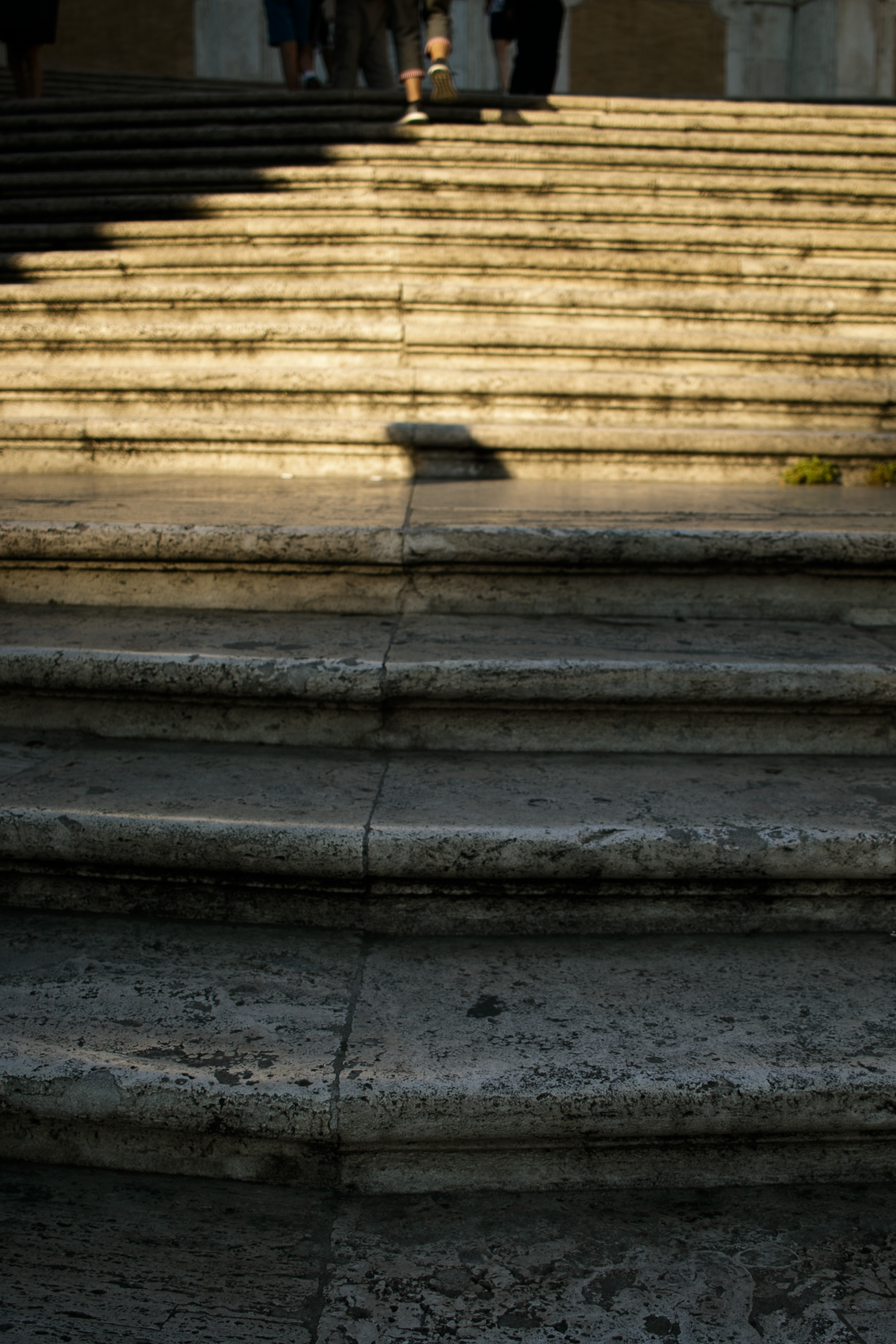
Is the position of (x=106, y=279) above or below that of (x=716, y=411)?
above

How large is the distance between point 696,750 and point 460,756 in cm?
57

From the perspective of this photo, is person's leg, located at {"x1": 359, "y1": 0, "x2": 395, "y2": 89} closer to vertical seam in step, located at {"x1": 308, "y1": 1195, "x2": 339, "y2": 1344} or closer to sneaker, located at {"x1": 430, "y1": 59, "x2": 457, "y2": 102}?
sneaker, located at {"x1": 430, "y1": 59, "x2": 457, "y2": 102}

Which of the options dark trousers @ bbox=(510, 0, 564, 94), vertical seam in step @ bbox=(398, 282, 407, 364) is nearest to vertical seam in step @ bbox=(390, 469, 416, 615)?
vertical seam in step @ bbox=(398, 282, 407, 364)

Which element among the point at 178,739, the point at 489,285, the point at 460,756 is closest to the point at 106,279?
the point at 489,285

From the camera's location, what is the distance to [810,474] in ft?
13.1

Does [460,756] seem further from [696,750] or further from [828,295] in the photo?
[828,295]

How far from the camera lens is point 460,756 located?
7.60ft

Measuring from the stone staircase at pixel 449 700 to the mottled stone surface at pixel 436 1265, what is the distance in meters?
0.05

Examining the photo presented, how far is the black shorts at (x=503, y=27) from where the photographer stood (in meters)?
7.83

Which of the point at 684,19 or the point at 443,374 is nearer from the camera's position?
the point at 443,374

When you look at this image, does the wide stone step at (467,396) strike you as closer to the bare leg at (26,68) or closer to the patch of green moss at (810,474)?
the patch of green moss at (810,474)

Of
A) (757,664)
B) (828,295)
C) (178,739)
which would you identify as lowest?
(178,739)

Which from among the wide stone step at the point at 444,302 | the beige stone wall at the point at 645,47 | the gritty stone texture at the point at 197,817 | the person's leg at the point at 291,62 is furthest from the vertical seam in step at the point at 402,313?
the beige stone wall at the point at 645,47

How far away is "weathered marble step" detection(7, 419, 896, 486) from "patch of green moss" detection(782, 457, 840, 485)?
5 centimetres
